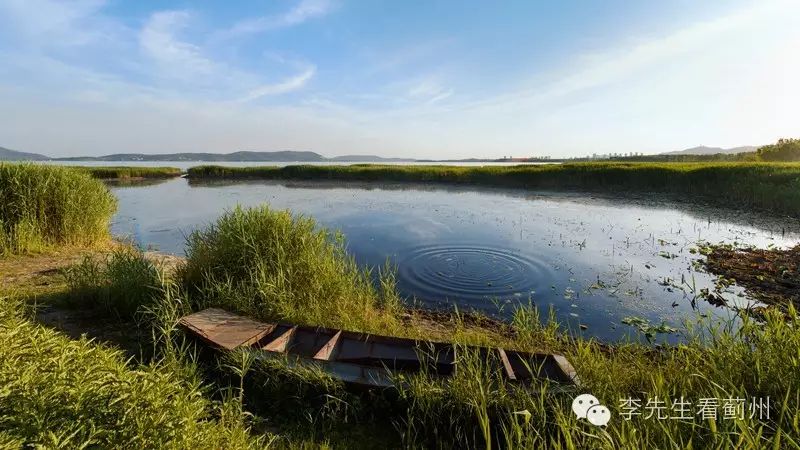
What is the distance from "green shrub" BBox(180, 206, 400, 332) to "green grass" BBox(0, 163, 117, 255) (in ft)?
18.5

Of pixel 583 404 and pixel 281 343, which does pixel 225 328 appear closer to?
pixel 281 343

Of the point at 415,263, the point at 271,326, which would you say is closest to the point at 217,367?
the point at 271,326

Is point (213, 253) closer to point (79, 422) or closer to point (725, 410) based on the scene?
point (79, 422)

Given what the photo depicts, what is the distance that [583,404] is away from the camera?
337 centimetres

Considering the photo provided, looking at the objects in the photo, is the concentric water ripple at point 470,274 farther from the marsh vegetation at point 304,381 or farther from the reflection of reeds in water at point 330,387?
the reflection of reeds in water at point 330,387

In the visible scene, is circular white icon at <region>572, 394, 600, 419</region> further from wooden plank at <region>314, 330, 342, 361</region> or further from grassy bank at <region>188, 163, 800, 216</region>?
grassy bank at <region>188, 163, 800, 216</region>

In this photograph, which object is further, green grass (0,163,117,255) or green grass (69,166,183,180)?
green grass (69,166,183,180)

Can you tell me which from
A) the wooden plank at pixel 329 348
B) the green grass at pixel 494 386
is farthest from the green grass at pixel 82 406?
the wooden plank at pixel 329 348

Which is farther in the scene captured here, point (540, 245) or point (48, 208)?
point (540, 245)

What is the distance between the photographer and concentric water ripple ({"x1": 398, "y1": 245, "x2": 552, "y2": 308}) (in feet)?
29.6
